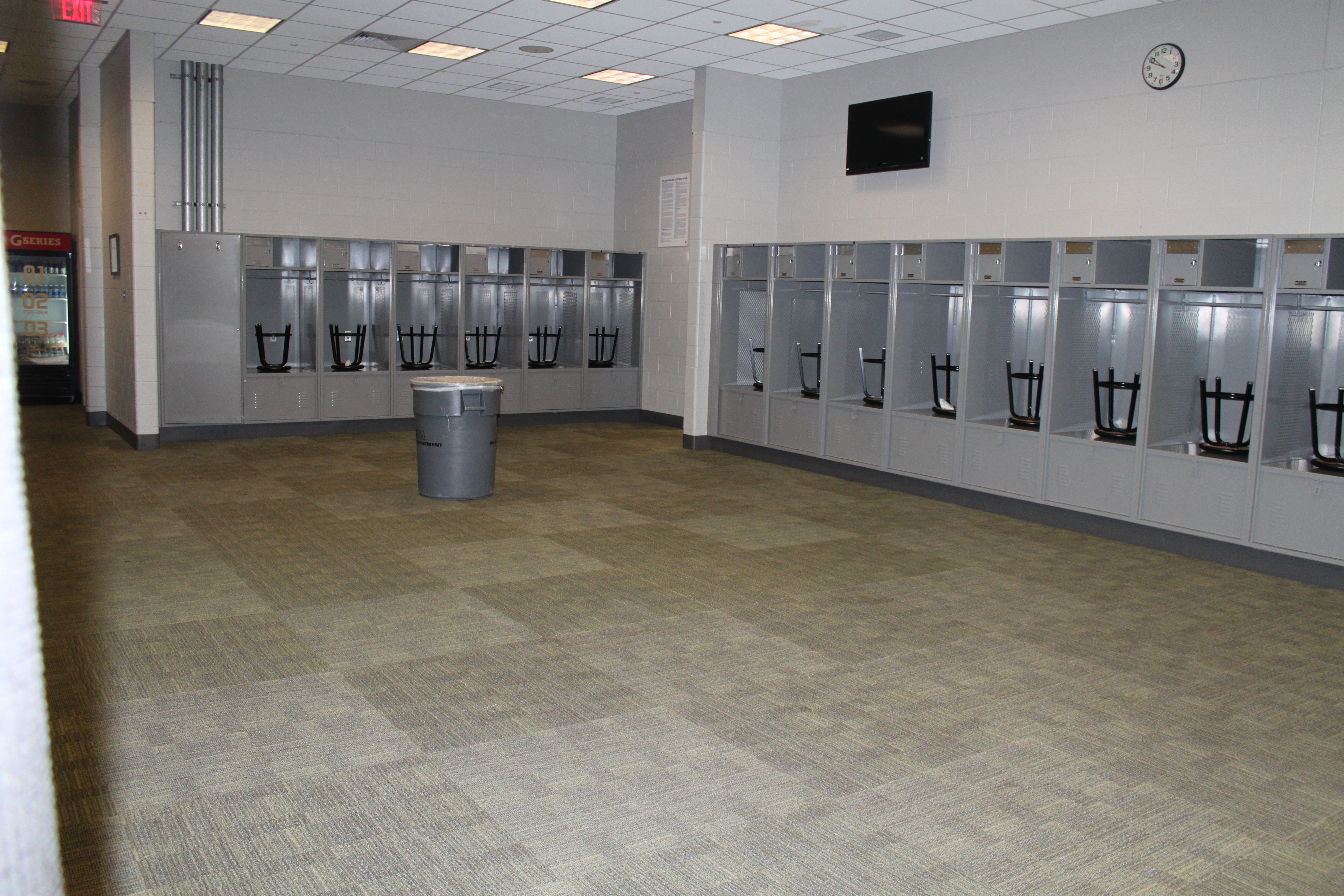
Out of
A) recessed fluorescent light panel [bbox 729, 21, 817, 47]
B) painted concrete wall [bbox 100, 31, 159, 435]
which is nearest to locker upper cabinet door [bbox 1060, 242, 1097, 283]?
recessed fluorescent light panel [bbox 729, 21, 817, 47]

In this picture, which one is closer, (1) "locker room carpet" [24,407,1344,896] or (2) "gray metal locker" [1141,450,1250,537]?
(1) "locker room carpet" [24,407,1344,896]

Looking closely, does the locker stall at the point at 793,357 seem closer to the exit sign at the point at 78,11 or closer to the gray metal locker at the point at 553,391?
the gray metal locker at the point at 553,391

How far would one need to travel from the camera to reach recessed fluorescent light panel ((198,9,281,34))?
8.03 meters

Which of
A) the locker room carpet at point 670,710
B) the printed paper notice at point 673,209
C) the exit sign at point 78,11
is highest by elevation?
the exit sign at point 78,11

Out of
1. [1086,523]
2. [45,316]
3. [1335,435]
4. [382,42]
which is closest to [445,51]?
[382,42]

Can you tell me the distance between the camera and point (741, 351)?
9828 mm

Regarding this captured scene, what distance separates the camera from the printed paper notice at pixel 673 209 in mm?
11047

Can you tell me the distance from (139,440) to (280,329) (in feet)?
6.59

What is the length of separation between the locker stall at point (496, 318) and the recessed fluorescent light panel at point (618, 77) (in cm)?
217

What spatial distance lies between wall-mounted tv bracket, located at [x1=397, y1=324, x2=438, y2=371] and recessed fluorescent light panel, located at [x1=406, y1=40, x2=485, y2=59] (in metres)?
2.78

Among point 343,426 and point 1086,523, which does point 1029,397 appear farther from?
point 343,426

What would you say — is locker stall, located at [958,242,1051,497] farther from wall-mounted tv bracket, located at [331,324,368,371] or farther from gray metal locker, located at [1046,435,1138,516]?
wall-mounted tv bracket, located at [331,324,368,371]

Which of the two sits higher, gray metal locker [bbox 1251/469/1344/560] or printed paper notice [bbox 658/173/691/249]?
printed paper notice [bbox 658/173/691/249]

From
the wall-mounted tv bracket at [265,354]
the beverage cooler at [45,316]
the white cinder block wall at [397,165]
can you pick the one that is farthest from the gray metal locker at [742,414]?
the beverage cooler at [45,316]
